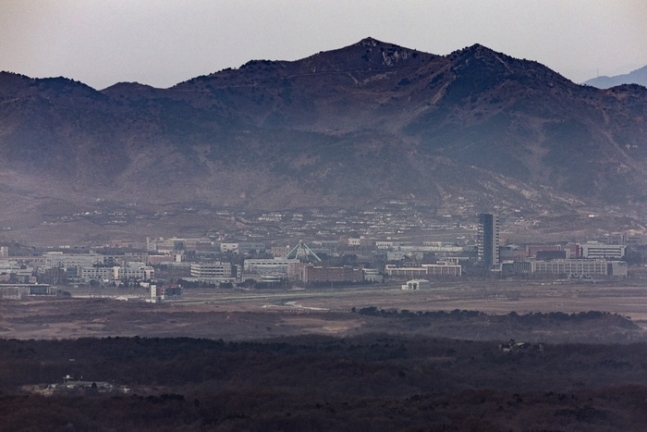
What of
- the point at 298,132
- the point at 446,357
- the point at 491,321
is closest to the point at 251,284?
the point at 491,321

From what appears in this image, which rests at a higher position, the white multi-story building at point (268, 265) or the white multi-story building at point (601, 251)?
the white multi-story building at point (601, 251)

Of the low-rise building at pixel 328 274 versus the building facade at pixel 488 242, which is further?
the building facade at pixel 488 242

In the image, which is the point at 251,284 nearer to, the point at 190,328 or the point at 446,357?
the point at 190,328

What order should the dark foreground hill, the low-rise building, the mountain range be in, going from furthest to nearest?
the mountain range, the low-rise building, the dark foreground hill

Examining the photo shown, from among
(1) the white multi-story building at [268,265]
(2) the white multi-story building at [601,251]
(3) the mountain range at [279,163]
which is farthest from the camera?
(3) the mountain range at [279,163]

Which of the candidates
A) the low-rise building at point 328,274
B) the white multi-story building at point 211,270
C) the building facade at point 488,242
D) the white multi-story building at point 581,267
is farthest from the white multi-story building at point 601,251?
the white multi-story building at point 211,270

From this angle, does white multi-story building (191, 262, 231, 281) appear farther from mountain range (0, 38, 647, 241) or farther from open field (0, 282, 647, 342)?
mountain range (0, 38, 647, 241)

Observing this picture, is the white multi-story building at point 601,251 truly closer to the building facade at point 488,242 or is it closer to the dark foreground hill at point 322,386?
the building facade at point 488,242

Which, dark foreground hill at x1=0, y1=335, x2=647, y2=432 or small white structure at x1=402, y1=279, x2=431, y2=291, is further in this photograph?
small white structure at x1=402, y1=279, x2=431, y2=291

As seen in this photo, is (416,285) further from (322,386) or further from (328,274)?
(322,386)

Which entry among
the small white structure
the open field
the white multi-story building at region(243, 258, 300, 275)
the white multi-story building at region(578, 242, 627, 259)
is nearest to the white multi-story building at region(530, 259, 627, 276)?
the white multi-story building at region(578, 242, 627, 259)

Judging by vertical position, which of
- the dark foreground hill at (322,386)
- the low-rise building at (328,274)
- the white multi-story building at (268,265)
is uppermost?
the white multi-story building at (268,265)
